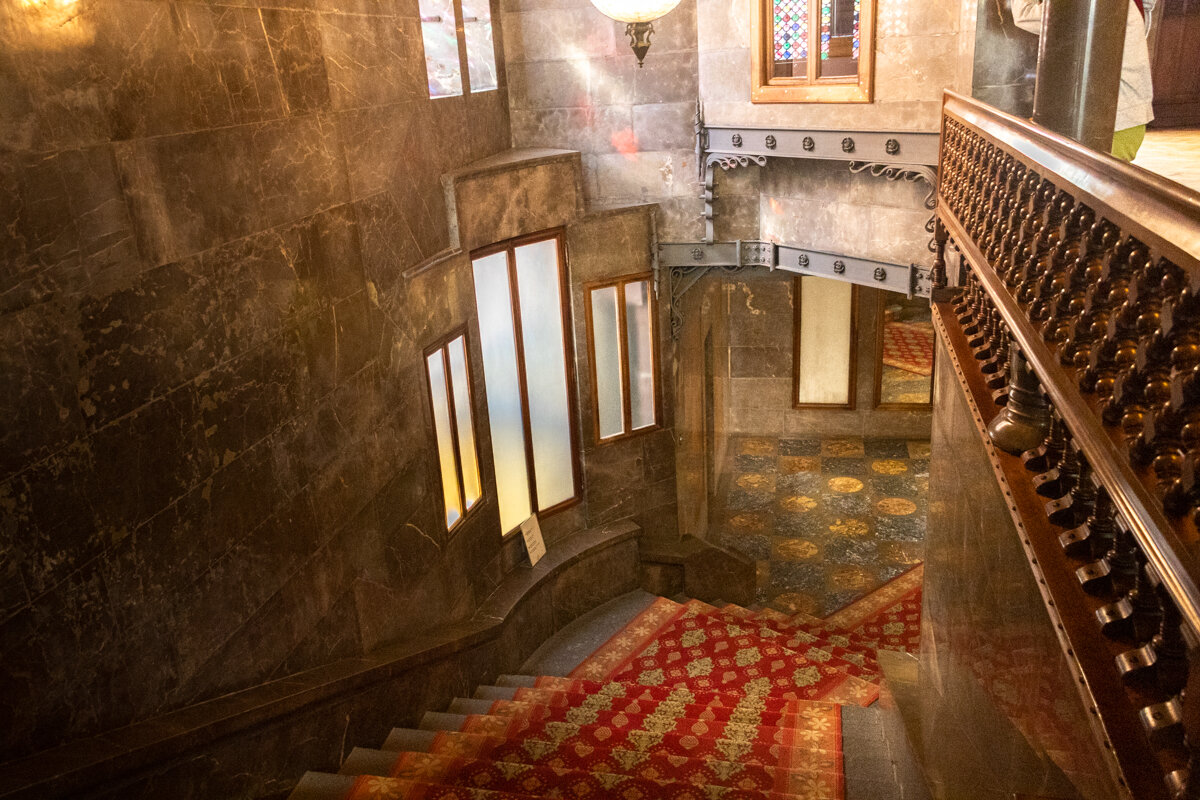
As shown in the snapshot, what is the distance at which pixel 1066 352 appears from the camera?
2369 mm

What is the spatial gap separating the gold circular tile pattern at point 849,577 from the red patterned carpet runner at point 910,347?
4163 millimetres

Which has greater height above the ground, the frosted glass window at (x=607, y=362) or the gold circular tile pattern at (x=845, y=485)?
the frosted glass window at (x=607, y=362)

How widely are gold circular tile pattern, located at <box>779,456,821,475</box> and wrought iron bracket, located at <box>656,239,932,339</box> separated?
3492 millimetres

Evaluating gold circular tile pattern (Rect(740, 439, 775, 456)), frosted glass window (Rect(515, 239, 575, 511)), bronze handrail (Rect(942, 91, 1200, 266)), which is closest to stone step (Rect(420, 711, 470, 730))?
frosted glass window (Rect(515, 239, 575, 511))

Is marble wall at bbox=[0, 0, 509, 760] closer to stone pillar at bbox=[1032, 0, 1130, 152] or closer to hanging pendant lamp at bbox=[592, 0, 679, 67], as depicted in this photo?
hanging pendant lamp at bbox=[592, 0, 679, 67]

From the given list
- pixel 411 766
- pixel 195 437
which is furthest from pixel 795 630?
pixel 195 437

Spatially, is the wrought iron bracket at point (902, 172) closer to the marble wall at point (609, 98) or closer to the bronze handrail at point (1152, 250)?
the marble wall at point (609, 98)

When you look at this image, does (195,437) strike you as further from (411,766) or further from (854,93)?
(854,93)

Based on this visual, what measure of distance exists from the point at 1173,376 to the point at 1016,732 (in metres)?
1.64

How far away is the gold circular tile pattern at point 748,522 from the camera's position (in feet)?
32.6

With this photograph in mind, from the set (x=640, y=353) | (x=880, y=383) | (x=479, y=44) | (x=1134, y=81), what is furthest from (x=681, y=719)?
(x=880, y=383)

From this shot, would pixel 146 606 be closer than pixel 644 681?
Yes

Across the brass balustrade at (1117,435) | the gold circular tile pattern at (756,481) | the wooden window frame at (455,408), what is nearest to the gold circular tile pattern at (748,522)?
the gold circular tile pattern at (756,481)

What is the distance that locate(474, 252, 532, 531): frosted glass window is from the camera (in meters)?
6.78
